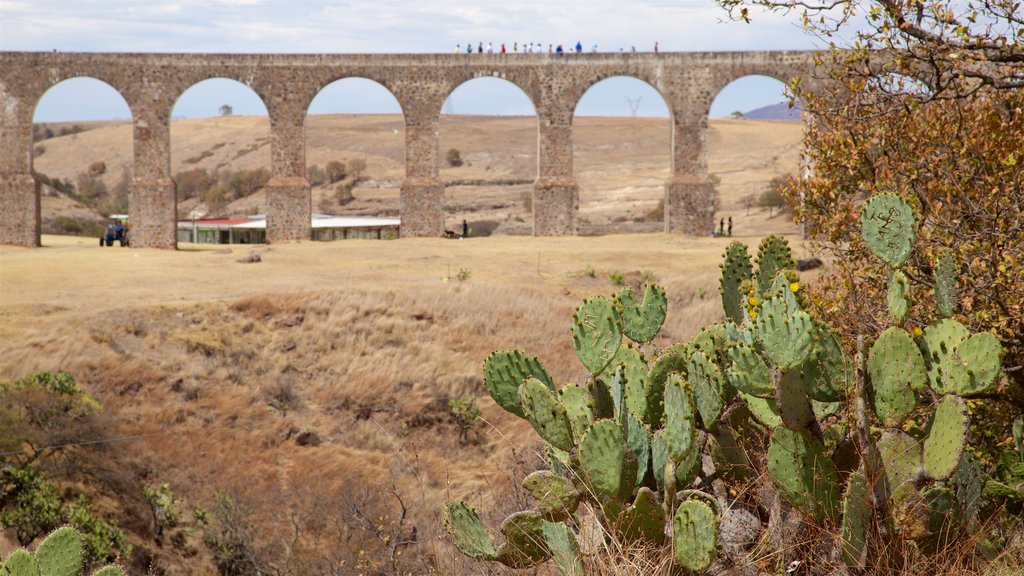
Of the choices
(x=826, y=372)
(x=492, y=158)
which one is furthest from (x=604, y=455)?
(x=492, y=158)

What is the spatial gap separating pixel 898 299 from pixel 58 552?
3857 mm

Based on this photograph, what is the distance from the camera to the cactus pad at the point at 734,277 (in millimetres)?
6148

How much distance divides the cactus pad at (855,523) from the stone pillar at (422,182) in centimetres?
2748

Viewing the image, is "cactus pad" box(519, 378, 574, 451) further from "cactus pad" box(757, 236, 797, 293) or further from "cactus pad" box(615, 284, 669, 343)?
"cactus pad" box(757, 236, 797, 293)

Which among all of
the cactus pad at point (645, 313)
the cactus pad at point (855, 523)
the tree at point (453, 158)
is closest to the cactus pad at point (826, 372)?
the cactus pad at point (855, 523)

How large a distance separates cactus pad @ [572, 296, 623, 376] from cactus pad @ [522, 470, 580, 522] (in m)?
0.57

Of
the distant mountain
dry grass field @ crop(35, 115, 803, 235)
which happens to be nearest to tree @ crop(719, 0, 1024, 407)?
the distant mountain

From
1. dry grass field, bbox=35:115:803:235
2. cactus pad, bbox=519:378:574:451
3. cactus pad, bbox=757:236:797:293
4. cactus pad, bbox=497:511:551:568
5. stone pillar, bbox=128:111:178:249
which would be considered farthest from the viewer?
dry grass field, bbox=35:115:803:235

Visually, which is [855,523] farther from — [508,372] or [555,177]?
[555,177]

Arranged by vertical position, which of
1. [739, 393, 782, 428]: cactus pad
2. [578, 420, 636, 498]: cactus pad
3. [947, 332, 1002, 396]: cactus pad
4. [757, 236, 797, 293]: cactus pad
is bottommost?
[578, 420, 636, 498]: cactus pad

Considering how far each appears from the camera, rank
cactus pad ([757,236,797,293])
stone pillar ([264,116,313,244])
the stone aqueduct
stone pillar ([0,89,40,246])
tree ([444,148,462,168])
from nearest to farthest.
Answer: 1. cactus pad ([757,236,797,293])
2. stone pillar ([0,89,40,246])
3. the stone aqueduct
4. stone pillar ([264,116,313,244])
5. tree ([444,148,462,168])

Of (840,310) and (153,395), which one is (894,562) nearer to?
(840,310)

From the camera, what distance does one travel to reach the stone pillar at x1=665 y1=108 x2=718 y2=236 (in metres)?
31.4

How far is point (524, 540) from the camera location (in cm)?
562
